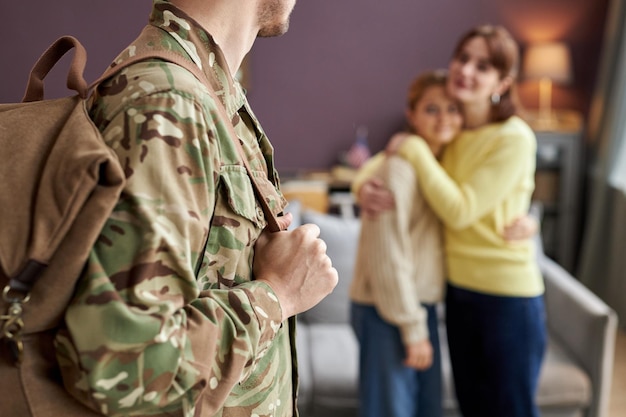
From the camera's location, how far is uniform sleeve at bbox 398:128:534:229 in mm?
2189

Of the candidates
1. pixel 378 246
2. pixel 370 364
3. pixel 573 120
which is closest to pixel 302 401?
pixel 370 364

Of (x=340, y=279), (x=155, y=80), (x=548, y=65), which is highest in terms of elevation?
(x=155, y=80)

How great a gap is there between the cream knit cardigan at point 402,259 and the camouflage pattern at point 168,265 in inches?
52.4

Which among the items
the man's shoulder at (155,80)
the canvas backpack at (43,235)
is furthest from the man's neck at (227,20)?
the canvas backpack at (43,235)

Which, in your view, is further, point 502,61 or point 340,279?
point 340,279

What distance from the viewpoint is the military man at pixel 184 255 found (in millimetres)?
760

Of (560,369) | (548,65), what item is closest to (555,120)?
(548,65)

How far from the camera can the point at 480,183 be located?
220cm

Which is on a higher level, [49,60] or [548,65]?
[49,60]

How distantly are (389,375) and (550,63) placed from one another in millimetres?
3387

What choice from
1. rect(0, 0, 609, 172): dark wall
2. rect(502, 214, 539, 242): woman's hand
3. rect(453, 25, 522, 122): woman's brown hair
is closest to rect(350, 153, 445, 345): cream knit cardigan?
rect(502, 214, 539, 242): woman's hand

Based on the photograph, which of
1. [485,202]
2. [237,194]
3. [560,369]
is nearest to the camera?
[237,194]

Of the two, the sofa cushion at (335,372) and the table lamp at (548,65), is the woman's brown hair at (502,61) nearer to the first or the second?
the sofa cushion at (335,372)

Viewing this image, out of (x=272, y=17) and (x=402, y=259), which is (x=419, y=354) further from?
(x=272, y=17)
